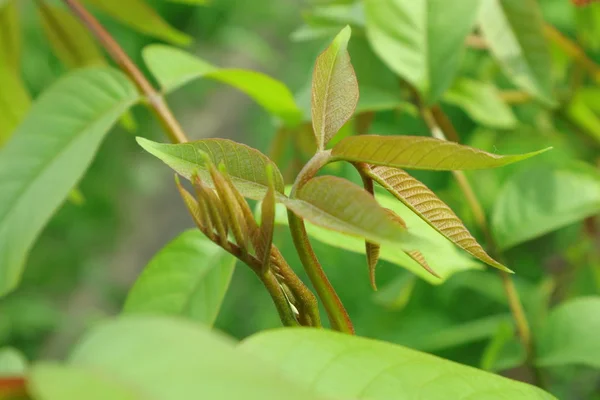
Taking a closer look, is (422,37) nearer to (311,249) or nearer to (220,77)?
(220,77)

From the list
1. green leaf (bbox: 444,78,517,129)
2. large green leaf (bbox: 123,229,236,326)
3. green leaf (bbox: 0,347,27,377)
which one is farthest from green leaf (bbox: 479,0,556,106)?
green leaf (bbox: 0,347,27,377)

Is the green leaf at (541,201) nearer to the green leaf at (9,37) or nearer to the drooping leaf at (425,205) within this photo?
the drooping leaf at (425,205)

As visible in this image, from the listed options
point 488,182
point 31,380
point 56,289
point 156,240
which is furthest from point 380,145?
point 156,240

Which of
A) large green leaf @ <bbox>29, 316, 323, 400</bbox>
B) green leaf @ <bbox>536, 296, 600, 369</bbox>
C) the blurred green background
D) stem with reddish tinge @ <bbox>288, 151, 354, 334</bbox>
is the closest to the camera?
large green leaf @ <bbox>29, 316, 323, 400</bbox>

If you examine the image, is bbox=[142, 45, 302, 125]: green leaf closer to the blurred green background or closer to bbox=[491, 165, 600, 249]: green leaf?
the blurred green background

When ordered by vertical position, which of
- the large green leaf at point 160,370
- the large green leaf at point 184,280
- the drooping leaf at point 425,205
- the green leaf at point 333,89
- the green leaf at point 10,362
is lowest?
the large green leaf at point 184,280

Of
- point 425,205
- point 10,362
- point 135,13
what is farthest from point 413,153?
point 135,13

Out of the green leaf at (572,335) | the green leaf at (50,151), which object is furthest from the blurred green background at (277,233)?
the green leaf at (50,151)
